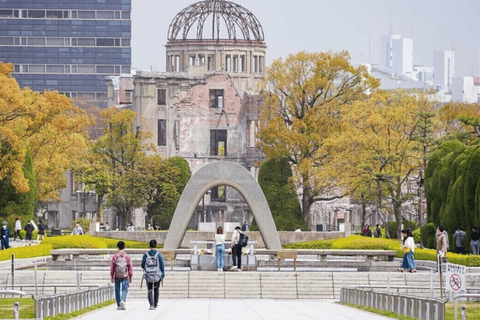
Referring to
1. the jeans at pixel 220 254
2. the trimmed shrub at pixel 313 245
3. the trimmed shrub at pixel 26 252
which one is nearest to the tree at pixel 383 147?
the trimmed shrub at pixel 313 245

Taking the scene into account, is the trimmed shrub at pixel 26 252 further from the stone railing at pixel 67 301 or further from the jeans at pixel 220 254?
the stone railing at pixel 67 301

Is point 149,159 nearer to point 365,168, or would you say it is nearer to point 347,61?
point 347,61

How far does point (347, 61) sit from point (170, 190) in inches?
668

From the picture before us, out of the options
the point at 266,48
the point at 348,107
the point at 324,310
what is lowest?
the point at 324,310

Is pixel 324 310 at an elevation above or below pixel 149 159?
below

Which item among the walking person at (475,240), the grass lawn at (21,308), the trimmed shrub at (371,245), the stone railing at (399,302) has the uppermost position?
the walking person at (475,240)

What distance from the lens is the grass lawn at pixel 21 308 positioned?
28.5m

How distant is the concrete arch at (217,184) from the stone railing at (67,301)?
15.5 metres

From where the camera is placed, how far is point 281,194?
76.4m

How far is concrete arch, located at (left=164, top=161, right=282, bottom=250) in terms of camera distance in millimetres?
50656

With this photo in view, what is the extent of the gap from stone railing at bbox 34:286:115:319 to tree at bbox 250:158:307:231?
40949 mm

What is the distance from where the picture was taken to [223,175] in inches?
2024

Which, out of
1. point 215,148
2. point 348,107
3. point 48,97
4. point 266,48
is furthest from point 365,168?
point 266,48

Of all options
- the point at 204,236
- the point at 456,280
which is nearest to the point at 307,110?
the point at 204,236
